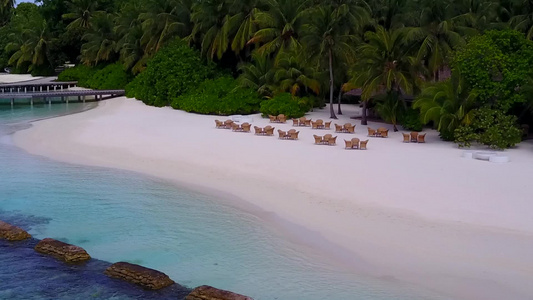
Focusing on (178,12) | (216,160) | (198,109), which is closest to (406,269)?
(216,160)

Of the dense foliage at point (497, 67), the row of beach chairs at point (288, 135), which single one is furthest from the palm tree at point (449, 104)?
the row of beach chairs at point (288, 135)

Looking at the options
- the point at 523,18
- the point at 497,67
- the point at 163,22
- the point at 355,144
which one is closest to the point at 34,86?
the point at 163,22

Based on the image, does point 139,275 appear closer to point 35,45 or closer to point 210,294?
point 210,294

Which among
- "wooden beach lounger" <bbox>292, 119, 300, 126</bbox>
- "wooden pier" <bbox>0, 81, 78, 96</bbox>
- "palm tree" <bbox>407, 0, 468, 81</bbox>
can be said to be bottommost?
"wooden beach lounger" <bbox>292, 119, 300, 126</bbox>

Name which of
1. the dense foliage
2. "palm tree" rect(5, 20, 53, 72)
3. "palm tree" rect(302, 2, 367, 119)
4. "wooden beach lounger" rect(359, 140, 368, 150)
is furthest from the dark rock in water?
"palm tree" rect(5, 20, 53, 72)

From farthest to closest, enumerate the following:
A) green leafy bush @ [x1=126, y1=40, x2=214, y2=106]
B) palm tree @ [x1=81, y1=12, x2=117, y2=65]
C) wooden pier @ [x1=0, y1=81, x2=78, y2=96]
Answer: palm tree @ [x1=81, y1=12, x2=117, y2=65] < wooden pier @ [x1=0, y1=81, x2=78, y2=96] < green leafy bush @ [x1=126, y1=40, x2=214, y2=106]

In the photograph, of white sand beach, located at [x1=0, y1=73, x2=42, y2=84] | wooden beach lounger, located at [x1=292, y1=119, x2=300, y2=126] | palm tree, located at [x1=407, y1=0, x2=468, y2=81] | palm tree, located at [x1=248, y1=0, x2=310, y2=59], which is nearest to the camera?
palm tree, located at [x1=407, y1=0, x2=468, y2=81]

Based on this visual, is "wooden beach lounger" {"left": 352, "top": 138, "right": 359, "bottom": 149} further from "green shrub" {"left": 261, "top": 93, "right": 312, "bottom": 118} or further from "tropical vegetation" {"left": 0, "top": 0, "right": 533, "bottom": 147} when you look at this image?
"green shrub" {"left": 261, "top": 93, "right": 312, "bottom": 118}
